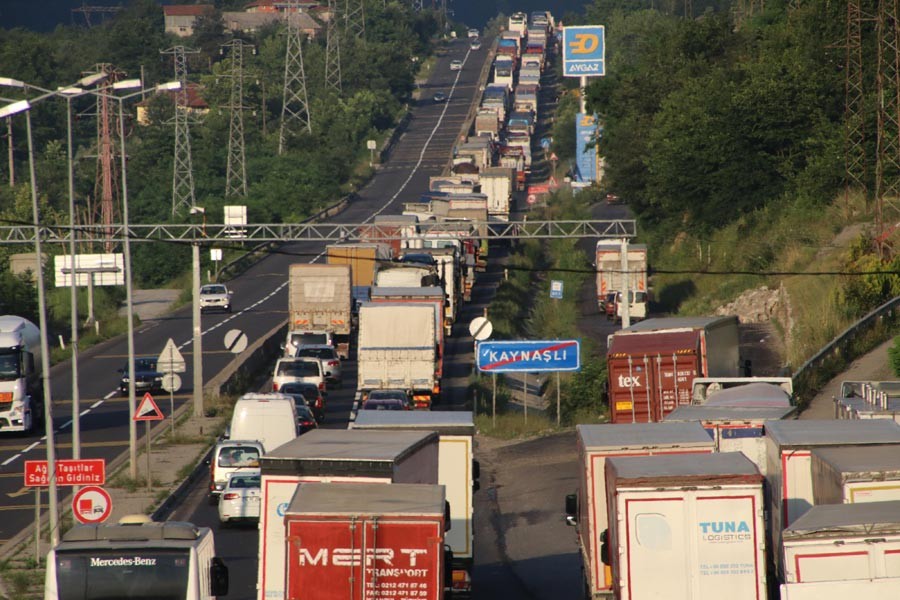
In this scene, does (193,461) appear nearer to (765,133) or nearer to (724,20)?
(765,133)

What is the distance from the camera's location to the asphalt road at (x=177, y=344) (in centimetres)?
3869

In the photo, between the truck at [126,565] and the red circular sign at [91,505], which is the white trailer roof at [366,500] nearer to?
the truck at [126,565]

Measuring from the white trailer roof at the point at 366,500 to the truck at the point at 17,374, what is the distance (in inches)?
982

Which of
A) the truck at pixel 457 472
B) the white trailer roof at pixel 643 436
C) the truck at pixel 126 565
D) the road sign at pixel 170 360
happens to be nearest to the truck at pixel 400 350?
the road sign at pixel 170 360

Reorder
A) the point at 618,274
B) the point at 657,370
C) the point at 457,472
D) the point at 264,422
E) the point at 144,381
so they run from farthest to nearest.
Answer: the point at 618,274 < the point at 144,381 < the point at 264,422 < the point at 657,370 < the point at 457,472

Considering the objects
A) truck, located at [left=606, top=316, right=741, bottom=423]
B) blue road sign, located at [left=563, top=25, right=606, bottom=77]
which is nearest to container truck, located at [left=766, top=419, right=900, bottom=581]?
truck, located at [left=606, top=316, right=741, bottom=423]

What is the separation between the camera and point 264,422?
34.6m

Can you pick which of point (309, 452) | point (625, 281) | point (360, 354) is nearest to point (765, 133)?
point (625, 281)

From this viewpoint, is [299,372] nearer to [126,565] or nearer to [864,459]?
[864,459]

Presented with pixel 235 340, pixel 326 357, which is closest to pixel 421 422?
pixel 235 340

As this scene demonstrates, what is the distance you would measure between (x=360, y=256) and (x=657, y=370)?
3385 cm

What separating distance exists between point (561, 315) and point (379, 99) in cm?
10837

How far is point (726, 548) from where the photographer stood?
54.6 feet

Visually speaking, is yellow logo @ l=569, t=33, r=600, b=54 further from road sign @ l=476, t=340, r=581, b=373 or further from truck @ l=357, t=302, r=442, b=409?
road sign @ l=476, t=340, r=581, b=373
